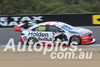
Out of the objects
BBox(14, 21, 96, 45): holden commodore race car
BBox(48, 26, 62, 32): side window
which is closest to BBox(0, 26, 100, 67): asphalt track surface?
BBox(14, 21, 96, 45): holden commodore race car

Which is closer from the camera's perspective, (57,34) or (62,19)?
(57,34)

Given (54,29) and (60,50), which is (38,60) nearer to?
(60,50)

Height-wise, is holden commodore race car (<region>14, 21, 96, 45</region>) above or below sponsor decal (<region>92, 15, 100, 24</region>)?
below

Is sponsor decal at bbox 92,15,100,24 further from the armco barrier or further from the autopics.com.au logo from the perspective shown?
the autopics.com.au logo

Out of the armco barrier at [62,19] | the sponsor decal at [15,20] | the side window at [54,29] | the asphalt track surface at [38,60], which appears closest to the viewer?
the asphalt track surface at [38,60]

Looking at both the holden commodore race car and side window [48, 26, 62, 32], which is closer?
the holden commodore race car

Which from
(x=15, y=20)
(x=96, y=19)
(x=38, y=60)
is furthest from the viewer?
(x=15, y=20)

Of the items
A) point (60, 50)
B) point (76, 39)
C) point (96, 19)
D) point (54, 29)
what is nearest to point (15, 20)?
point (96, 19)

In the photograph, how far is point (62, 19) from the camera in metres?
17.6

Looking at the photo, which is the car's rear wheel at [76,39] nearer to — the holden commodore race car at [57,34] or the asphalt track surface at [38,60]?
the holden commodore race car at [57,34]

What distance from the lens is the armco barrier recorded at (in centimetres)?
1702

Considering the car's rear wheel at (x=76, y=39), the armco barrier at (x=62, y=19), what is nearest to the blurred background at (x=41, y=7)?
the armco barrier at (x=62, y=19)

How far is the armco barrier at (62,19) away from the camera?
55.8 ft

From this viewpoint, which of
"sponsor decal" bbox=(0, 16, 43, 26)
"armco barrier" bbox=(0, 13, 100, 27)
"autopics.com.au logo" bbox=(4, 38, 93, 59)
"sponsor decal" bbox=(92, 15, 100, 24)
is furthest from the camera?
"sponsor decal" bbox=(0, 16, 43, 26)
